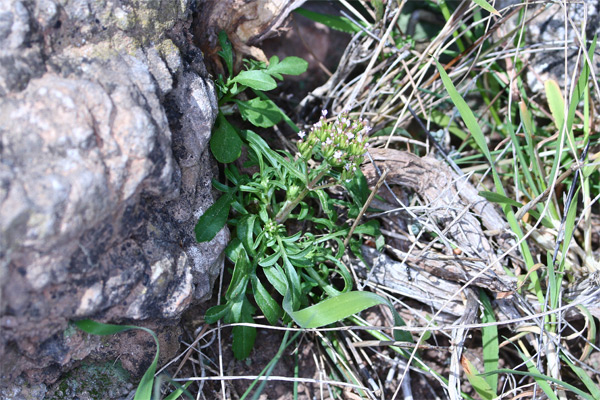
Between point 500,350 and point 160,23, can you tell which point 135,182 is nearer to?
point 160,23

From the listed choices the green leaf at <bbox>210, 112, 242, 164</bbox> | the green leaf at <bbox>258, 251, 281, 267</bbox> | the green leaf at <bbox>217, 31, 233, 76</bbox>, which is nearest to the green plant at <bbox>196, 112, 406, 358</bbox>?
the green leaf at <bbox>258, 251, 281, 267</bbox>

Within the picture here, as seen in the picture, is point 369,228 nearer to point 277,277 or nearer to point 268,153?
point 277,277

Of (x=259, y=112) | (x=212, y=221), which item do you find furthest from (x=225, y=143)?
(x=212, y=221)

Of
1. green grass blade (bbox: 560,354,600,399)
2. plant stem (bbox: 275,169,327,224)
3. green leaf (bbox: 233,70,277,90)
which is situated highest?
green leaf (bbox: 233,70,277,90)

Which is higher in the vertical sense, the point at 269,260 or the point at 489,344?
the point at 269,260

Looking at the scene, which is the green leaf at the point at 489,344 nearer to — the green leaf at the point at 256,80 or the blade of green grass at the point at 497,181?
the blade of green grass at the point at 497,181

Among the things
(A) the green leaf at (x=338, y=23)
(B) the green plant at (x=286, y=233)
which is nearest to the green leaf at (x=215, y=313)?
(B) the green plant at (x=286, y=233)

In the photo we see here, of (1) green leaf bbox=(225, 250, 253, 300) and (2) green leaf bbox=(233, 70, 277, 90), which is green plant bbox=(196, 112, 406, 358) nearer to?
(1) green leaf bbox=(225, 250, 253, 300)

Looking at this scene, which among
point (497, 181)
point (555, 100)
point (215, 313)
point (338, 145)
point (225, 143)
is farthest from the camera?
point (555, 100)
